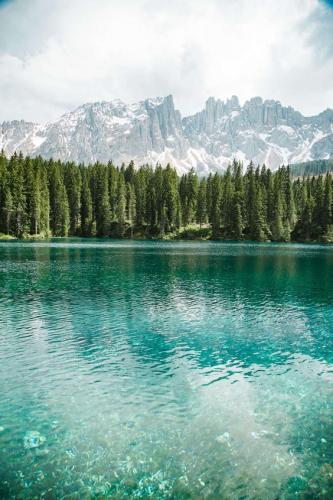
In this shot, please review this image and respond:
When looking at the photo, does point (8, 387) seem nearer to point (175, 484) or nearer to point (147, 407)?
point (147, 407)

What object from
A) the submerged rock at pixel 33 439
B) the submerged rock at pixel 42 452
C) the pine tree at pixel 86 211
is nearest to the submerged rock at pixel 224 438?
the submerged rock at pixel 42 452

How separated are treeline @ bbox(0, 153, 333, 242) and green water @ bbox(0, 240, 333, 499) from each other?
106689mm

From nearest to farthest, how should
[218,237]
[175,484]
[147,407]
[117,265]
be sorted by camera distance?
[175,484] → [147,407] → [117,265] → [218,237]

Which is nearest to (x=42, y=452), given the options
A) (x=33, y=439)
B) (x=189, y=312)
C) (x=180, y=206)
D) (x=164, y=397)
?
(x=33, y=439)

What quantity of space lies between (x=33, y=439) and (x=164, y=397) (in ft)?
16.9

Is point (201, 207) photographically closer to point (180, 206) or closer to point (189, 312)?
point (180, 206)

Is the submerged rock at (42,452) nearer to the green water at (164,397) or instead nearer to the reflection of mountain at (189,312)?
the green water at (164,397)

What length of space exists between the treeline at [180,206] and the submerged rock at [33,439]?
11956cm

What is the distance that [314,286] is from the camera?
42219 millimetres

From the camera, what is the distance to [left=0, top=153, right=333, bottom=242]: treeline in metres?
139

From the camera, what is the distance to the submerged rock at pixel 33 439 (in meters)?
12.1

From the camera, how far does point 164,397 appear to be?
15.5 metres

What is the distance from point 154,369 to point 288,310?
1609 cm

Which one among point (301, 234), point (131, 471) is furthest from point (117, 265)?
point (301, 234)
